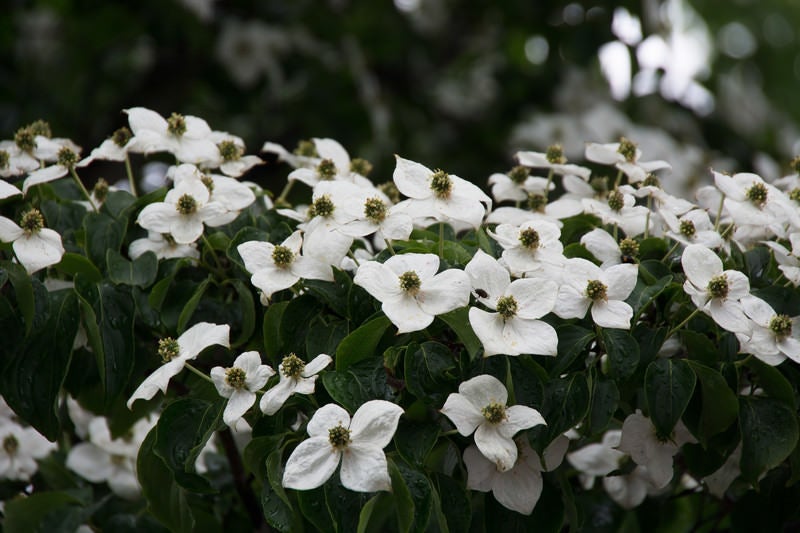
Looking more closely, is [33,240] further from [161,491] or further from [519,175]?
[519,175]

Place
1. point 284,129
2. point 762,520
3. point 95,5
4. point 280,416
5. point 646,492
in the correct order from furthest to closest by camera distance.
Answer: point 284,129 < point 95,5 < point 646,492 < point 762,520 < point 280,416

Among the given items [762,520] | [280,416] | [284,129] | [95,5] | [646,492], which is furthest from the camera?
[284,129]

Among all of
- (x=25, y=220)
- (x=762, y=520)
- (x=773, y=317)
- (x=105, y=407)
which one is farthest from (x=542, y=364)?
(x=25, y=220)

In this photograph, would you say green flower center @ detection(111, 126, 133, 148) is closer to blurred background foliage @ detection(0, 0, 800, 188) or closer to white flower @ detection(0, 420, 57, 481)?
white flower @ detection(0, 420, 57, 481)

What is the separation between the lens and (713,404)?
1096mm

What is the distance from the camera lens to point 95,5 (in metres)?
3.28

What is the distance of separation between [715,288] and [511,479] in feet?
1.02

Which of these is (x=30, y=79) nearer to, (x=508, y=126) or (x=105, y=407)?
(x=508, y=126)

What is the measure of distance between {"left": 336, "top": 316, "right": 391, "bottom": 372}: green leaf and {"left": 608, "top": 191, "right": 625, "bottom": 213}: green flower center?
389 mm

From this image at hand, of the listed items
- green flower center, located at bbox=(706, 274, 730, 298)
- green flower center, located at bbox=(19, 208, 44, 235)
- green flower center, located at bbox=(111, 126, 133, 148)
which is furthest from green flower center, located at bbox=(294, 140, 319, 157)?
green flower center, located at bbox=(706, 274, 730, 298)

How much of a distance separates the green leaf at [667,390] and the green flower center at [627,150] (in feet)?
1.38

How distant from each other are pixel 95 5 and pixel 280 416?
8.46 ft

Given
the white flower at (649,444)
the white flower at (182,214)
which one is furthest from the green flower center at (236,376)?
the white flower at (649,444)

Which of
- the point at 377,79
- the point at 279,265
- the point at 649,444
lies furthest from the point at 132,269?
the point at 377,79
